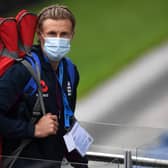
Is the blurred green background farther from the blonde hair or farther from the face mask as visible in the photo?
the blonde hair

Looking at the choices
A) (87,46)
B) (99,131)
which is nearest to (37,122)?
(99,131)

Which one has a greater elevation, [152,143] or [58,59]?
[58,59]

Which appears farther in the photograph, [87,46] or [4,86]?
[87,46]

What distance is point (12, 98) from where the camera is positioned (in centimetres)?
408

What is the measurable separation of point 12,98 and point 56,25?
0.40 meters

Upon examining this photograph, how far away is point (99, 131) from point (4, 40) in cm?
154

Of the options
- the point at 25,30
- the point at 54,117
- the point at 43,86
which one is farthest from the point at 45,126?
the point at 25,30

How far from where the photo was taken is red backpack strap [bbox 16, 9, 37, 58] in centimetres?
417

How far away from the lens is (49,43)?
4230 mm

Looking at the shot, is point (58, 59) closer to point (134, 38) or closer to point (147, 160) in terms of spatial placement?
point (147, 160)

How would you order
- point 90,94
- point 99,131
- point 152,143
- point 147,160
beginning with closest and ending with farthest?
point 147,160
point 152,143
point 99,131
point 90,94

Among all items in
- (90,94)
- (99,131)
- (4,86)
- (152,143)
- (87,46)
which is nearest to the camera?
(4,86)

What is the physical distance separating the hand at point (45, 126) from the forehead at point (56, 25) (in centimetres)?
40

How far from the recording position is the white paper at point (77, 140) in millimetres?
4246
